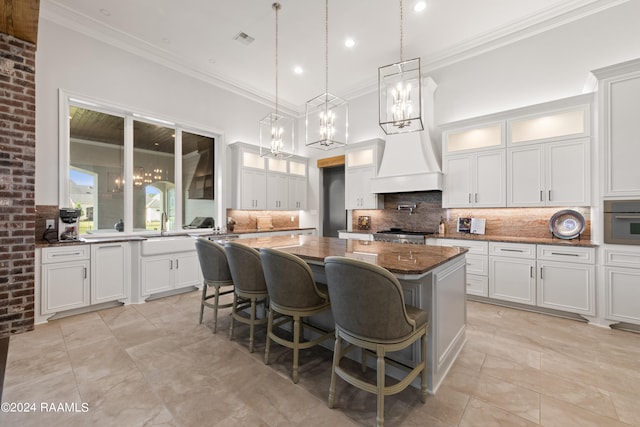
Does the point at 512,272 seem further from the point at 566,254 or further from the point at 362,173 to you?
the point at 362,173

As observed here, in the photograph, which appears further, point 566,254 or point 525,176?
point 525,176

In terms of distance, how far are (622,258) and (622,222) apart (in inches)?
15.1

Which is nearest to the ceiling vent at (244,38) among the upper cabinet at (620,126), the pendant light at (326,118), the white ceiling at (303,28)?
the white ceiling at (303,28)

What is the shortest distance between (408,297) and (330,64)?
447 cm

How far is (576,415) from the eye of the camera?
5.64ft

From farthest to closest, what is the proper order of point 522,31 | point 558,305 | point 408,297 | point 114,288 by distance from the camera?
point 522,31 < point 114,288 < point 558,305 < point 408,297

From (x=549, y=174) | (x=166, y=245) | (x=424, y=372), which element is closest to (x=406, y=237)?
(x=549, y=174)

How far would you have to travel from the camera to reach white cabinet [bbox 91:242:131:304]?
140 inches

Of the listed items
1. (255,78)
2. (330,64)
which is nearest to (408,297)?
(330,64)

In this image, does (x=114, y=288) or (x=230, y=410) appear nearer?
(x=230, y=410)

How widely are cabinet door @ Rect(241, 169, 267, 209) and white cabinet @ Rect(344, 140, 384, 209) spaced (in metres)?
1.82

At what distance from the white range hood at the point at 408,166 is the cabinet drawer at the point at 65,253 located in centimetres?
445

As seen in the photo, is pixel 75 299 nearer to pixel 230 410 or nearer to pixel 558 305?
pixel 230 410

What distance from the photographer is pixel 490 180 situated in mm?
4094
